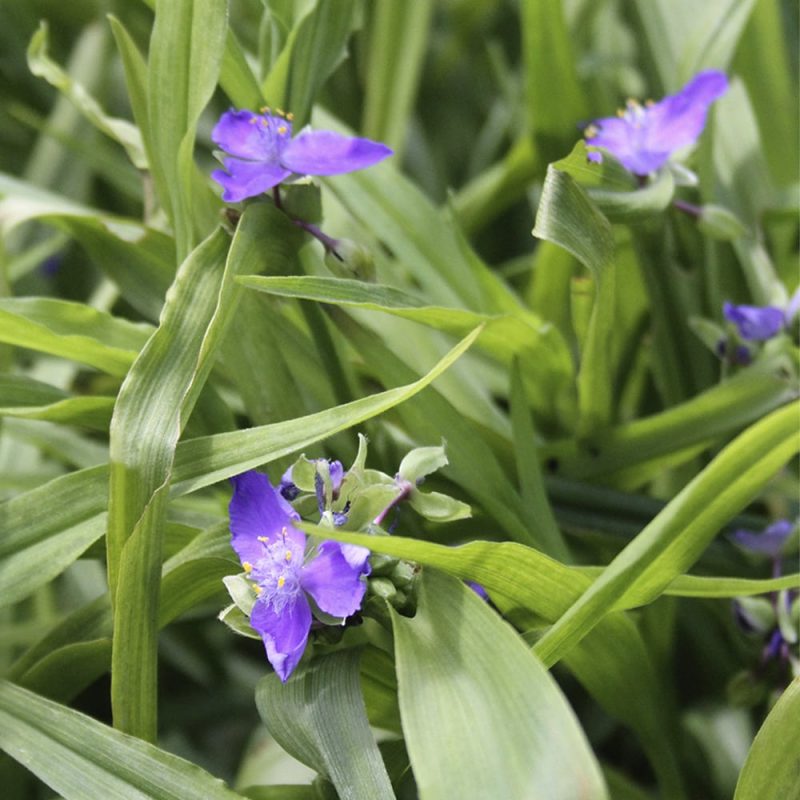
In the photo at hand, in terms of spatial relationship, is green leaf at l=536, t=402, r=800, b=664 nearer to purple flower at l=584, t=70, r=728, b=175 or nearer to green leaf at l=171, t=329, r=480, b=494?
→ green leaf at l=171, t=329, r=480, b=494

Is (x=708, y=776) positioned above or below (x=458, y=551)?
below

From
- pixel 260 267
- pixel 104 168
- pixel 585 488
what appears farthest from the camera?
pixel 104 168

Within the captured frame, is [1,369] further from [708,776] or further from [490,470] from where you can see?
[708,776]

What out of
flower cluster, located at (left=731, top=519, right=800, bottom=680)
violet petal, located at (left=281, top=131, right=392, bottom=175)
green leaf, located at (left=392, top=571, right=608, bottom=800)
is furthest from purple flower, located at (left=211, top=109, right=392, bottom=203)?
flower cluster, located at (left=731, top=519, right=800, bottom=680)

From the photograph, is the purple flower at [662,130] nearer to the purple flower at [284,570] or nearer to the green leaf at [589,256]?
the green leaf at [589,256]

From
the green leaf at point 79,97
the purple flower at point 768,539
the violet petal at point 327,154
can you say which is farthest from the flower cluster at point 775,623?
the green leaf at point 79,97

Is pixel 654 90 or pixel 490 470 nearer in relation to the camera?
pixel 490 470

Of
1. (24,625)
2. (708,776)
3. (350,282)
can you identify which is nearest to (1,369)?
(24,625)

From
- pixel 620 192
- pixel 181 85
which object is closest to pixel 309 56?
pixel 181 85
